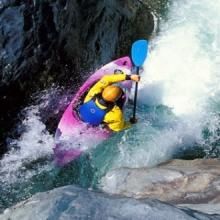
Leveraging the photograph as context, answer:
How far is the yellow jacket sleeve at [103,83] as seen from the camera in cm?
686

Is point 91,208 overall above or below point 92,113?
below

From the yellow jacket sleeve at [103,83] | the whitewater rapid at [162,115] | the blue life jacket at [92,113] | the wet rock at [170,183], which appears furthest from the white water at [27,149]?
the wet rock at [170,183]

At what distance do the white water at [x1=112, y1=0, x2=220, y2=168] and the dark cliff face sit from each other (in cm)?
119

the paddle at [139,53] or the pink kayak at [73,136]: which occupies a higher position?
the paddle at [139,53]

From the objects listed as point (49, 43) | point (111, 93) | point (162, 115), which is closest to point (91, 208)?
point (111, 93)

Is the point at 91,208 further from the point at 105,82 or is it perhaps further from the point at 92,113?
the point at 105,82

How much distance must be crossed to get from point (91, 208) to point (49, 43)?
4.20 m

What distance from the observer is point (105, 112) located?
21.9 ft

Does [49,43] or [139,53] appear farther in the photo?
[139,53]

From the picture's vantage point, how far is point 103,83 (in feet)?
23.0

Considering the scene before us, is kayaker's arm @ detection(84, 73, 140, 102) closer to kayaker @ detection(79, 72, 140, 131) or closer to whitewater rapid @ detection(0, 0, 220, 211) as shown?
kayaker @ detection(79, 72, 140, 131)

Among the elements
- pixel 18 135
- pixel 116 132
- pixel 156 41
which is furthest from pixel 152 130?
pixel 156 41

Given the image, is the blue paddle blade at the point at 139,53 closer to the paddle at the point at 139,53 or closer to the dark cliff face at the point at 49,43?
the paddle at the point at 139,53

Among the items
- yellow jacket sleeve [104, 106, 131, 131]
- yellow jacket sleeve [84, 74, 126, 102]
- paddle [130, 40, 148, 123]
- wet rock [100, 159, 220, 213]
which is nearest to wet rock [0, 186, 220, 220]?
wet rock [100, 159, 220, 213]
